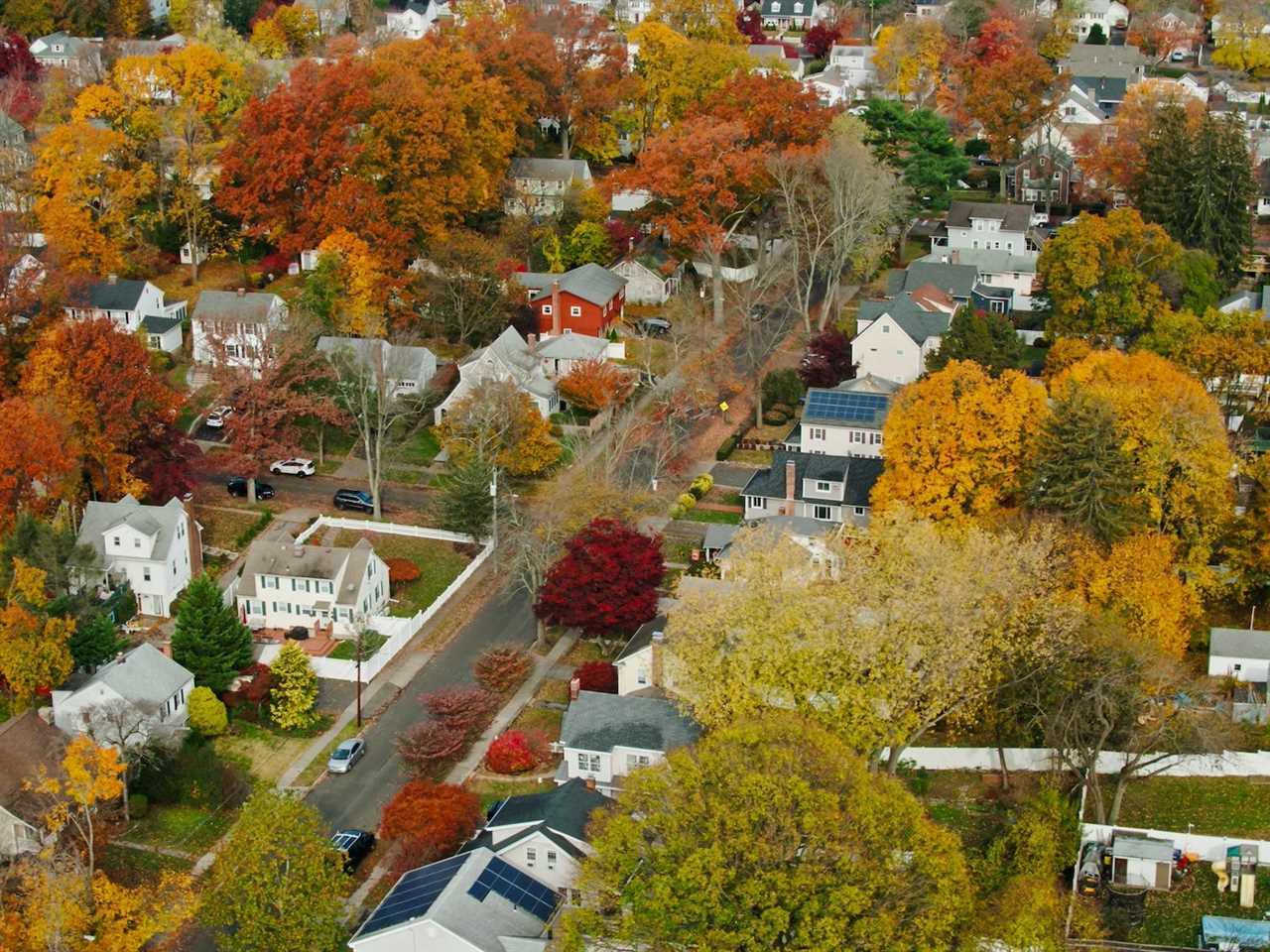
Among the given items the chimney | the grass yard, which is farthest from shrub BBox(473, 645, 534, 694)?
the chimney

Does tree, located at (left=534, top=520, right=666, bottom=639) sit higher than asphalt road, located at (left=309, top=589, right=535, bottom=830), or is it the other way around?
tree, located at (left=534, top=520, right=666, bottom=639)

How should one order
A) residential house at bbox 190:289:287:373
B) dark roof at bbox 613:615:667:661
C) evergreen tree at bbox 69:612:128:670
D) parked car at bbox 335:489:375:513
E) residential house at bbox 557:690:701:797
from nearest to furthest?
1. residential house at bbox 557:690:701:797
2. dark roof at bbox 613:615:667:661
3. evergreen tree at bbox 69:612:128:670
4. parked car at bbox 335:489:375:513
5. residential house at bbox 190:289:287:373

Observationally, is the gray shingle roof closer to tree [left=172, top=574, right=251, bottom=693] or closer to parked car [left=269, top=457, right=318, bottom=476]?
tree [left=172, top=574, right=251, bottom=693]

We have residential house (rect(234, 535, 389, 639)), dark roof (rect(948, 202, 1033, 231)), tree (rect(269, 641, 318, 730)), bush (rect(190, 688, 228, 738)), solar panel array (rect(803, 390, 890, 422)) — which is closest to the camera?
bush (rect(190, 688, 228, 738))

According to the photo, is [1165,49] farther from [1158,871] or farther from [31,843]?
[31,843]

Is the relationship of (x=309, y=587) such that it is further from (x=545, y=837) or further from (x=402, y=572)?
(x=545, y=837)

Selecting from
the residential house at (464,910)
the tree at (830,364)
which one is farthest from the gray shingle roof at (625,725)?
the tree at (830,364)

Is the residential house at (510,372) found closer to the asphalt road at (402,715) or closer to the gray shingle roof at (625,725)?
the asphalt road at (402,715)
